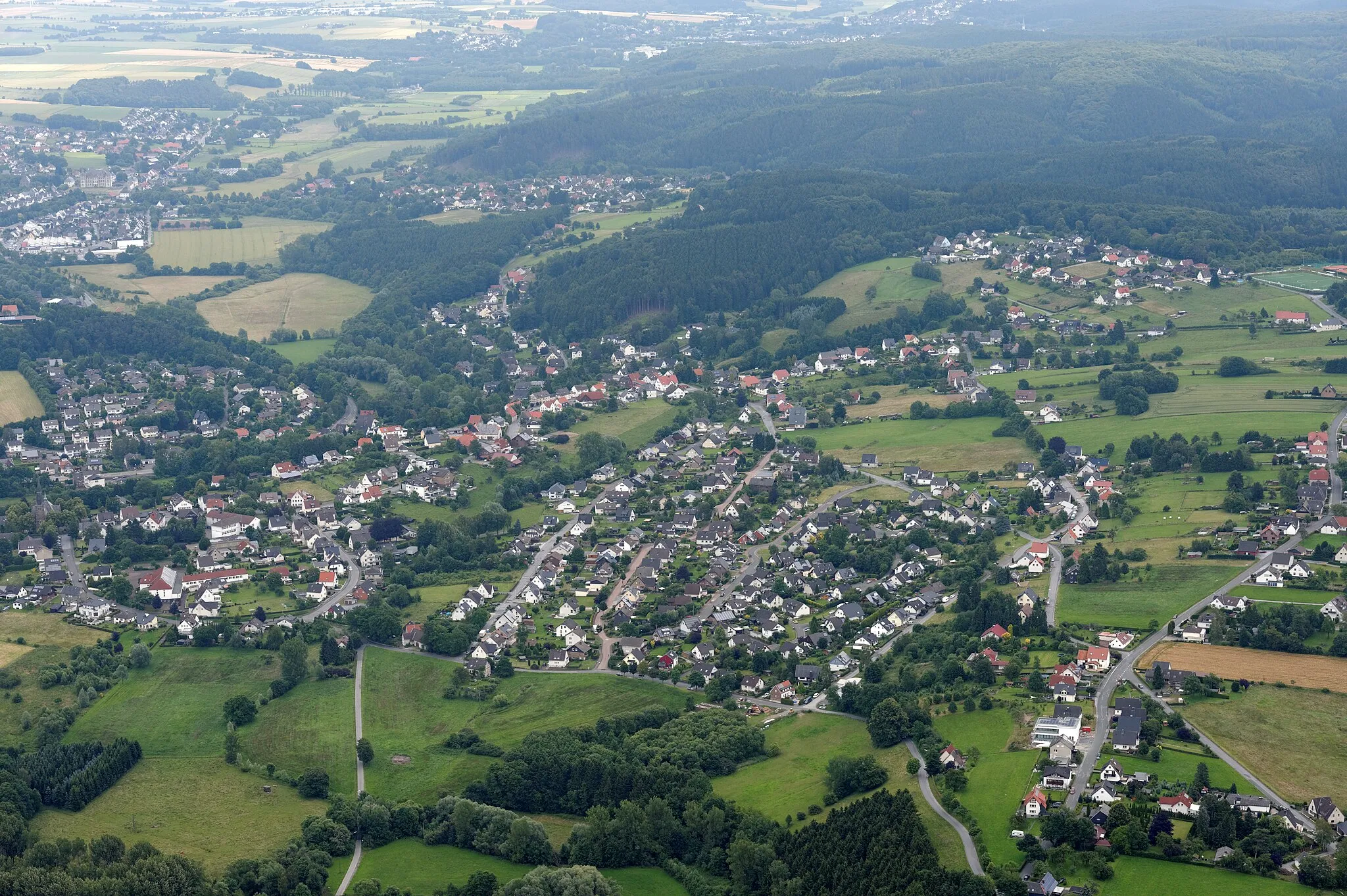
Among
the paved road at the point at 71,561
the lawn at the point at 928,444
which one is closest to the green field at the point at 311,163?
the paved road at the point at 71,561

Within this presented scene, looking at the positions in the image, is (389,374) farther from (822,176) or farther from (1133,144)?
(1133,144)

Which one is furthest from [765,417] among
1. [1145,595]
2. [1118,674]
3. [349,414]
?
[1118,674]

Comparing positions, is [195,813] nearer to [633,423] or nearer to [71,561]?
[71,561]

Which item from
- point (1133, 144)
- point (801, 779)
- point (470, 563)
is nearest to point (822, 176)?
point (1133, 144)

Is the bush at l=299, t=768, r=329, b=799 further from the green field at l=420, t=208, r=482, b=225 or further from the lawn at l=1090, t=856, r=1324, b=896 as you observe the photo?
the green field at l=420, t=208, r=482, b=225

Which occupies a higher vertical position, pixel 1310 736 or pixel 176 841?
pixel 1310 736

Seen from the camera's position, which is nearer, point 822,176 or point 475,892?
point 475,892

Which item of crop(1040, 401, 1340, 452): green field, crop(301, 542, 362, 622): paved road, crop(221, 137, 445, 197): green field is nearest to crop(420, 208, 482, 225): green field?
crop(221, 137, 445, 197): green field
